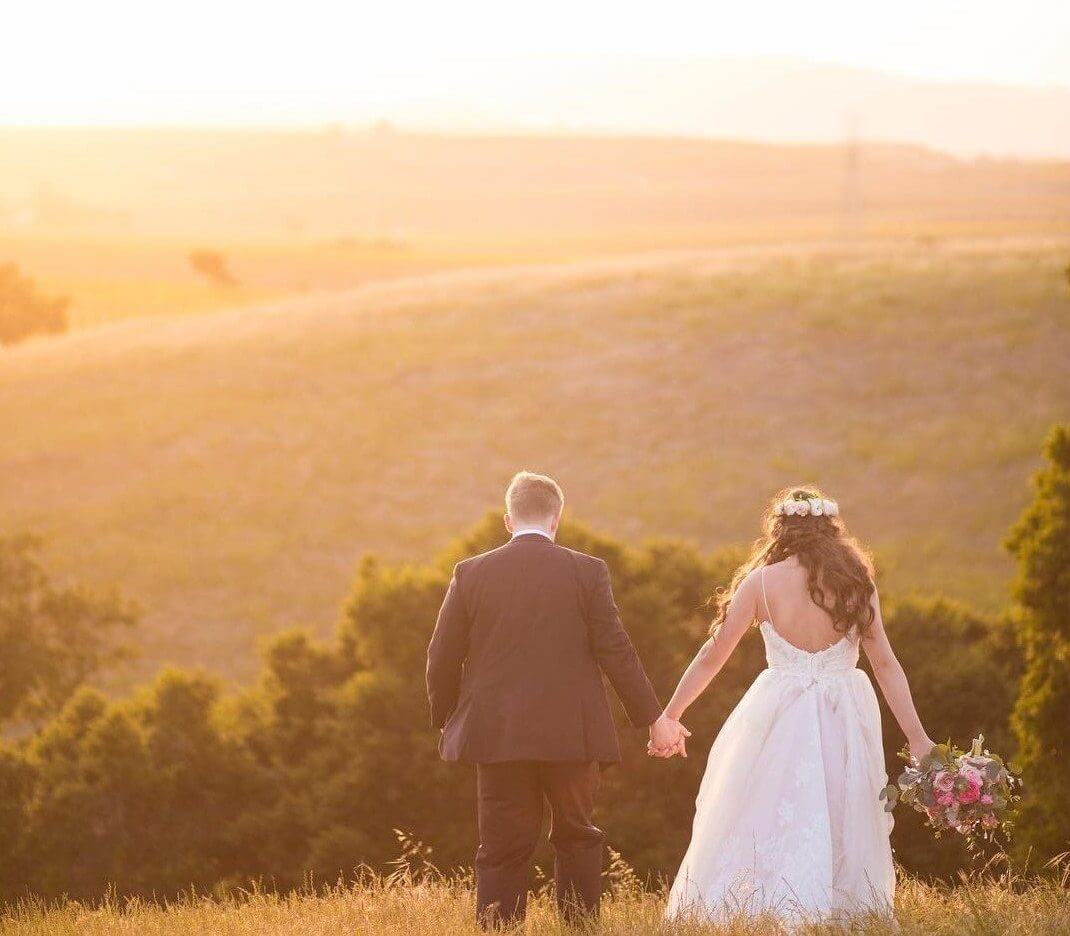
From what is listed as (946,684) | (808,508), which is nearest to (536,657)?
(808,508)

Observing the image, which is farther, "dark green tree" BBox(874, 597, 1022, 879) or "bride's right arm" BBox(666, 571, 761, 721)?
"dark green tree" BBox(874, 597, 1022, 879)

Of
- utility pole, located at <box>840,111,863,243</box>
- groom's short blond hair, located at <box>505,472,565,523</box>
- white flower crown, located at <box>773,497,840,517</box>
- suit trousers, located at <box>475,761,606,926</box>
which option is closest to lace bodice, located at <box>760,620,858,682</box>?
white flower crown, located at <box>773,497,840,517</box>

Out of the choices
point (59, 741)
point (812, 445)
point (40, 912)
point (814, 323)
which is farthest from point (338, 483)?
point (40, 912)

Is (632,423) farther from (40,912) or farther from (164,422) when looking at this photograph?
(40,912)

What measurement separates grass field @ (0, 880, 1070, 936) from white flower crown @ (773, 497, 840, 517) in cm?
166

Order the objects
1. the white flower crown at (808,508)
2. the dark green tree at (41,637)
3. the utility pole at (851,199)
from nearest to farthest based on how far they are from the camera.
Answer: the white flower crown at (808,508) < the dark green tree at (41,637) < the utility pole at (851,199)

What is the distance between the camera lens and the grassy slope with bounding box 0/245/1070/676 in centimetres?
3506

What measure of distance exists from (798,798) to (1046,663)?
3333 mm

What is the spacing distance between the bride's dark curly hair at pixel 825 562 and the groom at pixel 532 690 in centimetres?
59

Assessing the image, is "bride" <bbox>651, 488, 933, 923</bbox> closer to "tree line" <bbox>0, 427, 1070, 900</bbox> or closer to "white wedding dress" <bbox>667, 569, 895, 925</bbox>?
"white wedding dress" <bbox>667, 569, 895, 925</bbox>

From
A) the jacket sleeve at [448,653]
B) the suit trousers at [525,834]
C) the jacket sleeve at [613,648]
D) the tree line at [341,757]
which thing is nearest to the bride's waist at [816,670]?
the jacket sleeve at [613,648]

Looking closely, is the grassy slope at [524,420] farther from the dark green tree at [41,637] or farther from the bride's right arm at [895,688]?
the bride's right arm at [895,688]

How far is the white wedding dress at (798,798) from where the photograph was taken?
23.0 ft

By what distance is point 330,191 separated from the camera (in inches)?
6255
